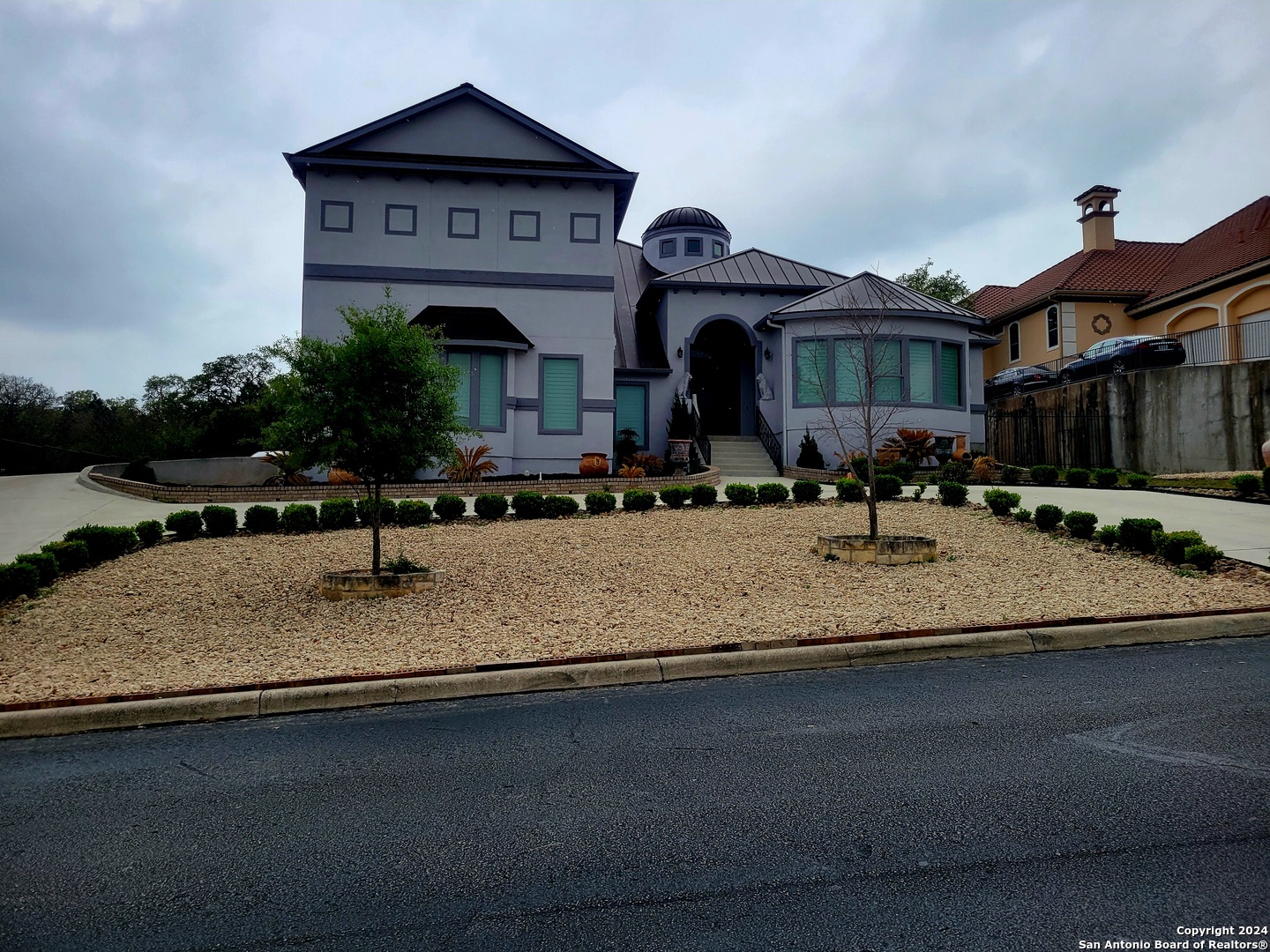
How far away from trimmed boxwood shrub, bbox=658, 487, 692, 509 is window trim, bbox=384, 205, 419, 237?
11.1 m

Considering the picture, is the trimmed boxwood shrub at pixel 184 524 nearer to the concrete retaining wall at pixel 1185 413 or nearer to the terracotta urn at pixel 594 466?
the terracotta urn at pixel 594 466

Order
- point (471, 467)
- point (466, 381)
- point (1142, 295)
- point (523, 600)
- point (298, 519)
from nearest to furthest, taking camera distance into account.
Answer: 1. point (523, 600)
2. point (298, 519)
3. point (471, 467)
4. point (466, 381)
5. point (1142, 295)

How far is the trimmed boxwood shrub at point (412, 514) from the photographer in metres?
12.6

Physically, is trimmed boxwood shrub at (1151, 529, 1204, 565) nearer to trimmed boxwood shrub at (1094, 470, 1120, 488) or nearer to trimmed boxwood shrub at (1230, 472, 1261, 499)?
trimmed boxwood shrub at (1230, 472, 1261, 499)

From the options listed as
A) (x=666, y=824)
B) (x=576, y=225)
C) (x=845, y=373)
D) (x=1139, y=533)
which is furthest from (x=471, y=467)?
(x=666, y=824)

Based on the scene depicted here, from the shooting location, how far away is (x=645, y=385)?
23.6 m

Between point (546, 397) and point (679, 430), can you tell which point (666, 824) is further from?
point (679, 430)

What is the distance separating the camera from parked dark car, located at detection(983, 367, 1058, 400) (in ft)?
81.4

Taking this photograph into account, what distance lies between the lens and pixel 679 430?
2250 cm

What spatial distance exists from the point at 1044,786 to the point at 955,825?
68 centimetres

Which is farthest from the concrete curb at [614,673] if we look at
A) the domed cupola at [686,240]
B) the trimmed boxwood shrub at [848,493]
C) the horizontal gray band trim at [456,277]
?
the domed cupola at [686,240]

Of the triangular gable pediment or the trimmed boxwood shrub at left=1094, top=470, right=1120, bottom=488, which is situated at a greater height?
the triangular gable pediment

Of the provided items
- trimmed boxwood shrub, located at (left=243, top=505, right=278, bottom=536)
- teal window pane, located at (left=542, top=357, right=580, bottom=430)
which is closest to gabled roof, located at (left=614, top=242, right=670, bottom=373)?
teal window pane, located at (left=542, top=357, right=580, bottom=430)

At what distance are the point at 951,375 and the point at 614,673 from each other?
18475 mm
